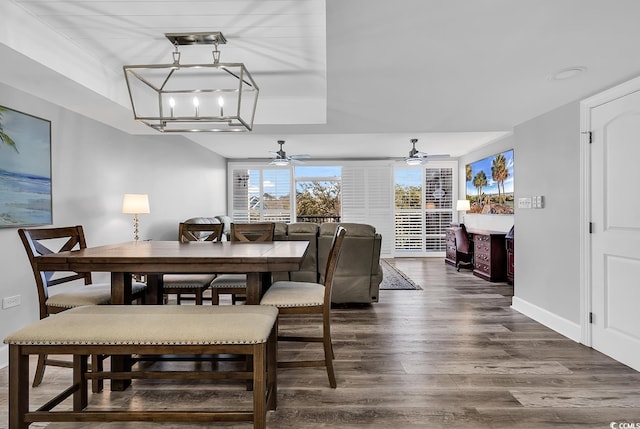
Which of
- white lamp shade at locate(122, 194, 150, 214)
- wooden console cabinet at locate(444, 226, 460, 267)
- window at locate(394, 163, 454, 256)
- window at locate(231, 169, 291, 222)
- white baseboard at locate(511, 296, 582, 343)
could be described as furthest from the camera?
window at locate(231, 169, 291, 222)

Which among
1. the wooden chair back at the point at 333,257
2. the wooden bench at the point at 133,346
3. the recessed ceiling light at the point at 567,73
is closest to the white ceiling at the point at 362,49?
the recessed ceiling light at the point at 567,73

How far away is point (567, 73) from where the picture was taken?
255 centimetres

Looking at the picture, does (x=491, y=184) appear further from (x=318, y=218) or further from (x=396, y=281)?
(x=318, y=218)

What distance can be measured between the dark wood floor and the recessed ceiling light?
210 centimetres

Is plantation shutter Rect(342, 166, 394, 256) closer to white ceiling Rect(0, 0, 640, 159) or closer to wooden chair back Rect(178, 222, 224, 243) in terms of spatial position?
white ceiling Rect(0, 0, 640, 159)

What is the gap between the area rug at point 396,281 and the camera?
534 cm

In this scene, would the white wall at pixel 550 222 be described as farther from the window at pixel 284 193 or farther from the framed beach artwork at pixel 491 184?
the window at pixel 284 193

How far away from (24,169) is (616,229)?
15.5 feet

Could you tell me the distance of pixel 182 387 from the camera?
7.79 feet

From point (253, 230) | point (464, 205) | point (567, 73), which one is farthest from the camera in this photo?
point (464, 205)

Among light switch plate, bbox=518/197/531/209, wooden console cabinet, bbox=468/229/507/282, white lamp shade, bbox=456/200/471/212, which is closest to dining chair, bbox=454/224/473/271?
white lamp shade, bbox=456/200/471/212

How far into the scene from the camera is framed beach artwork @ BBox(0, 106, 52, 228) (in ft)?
9.23

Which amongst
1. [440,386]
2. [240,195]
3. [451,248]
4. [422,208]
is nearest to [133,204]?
[440,386]

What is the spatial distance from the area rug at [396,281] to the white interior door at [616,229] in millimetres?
2561
